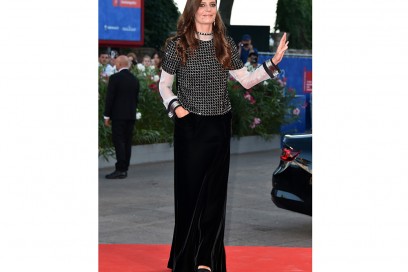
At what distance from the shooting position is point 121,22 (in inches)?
1259

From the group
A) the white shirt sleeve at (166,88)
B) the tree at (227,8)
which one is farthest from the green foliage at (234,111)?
the tree at (227,8)

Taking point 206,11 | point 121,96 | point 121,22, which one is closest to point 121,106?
point 121,96

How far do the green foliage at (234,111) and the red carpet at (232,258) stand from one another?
7.68m

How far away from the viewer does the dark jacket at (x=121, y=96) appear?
15.1 m

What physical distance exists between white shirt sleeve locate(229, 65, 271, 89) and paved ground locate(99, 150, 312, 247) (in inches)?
105

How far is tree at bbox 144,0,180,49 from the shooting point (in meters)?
39.8

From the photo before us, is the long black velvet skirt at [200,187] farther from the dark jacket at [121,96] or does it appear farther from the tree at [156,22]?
the tree at [156,22]

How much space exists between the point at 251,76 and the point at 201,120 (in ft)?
1.41

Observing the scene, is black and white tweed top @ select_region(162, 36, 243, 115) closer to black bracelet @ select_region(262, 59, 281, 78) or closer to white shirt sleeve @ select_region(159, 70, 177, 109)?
white shirt sleeve @ select_region(159, 70, 177, 109)

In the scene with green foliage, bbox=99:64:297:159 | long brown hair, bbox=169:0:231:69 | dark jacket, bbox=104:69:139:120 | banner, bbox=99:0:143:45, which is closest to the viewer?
long brown hair, bbox=169:0:231:69

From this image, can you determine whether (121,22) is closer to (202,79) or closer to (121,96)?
(121,96)

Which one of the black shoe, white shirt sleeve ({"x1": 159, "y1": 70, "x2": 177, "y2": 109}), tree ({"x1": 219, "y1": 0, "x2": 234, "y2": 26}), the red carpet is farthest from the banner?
white shirt sleeve ({"x1": 159, "y1": 70, "x2": 177, "y2": 109})
